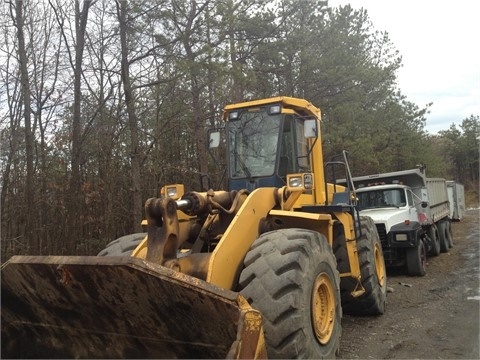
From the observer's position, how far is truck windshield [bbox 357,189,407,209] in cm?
1267

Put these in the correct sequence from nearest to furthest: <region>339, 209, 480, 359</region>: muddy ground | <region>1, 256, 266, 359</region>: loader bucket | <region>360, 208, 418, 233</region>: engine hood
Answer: <region>1, 256, 266, 359</region>: loader bucket → <region>339, 209, 480, 359</region>: muddy ground → <region>360, 208, 418, 233</region>: engine hood

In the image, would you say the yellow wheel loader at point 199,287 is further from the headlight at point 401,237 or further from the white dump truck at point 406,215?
the white dump truck at point 406,215

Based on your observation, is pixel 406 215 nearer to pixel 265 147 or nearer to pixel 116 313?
pixel 265 147

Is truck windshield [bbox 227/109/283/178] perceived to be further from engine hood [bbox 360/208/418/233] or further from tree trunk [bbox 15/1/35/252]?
tree trunk [bbox 15/1/35/252]

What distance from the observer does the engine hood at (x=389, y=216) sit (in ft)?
37.7

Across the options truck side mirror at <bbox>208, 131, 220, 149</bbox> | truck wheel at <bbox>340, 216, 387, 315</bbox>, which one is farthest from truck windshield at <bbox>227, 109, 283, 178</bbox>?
truck wheel at <bbox>340, 216, 387, 315</bbox>

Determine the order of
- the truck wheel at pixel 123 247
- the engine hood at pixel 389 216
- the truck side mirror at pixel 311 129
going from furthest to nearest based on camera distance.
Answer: the engine hood at pixel 389 216
the truck side mirror at pixel 311 129
the truck wheel at pixel 123 247

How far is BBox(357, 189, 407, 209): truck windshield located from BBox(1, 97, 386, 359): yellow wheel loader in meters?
7.23

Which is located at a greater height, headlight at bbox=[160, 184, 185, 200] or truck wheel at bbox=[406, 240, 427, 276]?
headlight at bbox=[160, 184, 185, 200]

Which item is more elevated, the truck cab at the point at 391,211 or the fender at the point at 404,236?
the truck cab at the point at 391,211

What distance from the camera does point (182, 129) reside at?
14328mm

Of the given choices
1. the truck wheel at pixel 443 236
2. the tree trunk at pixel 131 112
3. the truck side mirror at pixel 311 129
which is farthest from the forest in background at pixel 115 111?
the truck wheel at pixel 443 236

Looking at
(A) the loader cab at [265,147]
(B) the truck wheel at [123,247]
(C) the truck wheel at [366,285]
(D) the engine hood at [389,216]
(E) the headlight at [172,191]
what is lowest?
(C) the truck wheel at [366,285]

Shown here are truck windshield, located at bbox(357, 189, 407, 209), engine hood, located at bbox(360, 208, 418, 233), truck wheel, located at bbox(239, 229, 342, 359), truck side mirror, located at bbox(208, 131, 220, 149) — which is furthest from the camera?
truck windshield, located at bbox(357, 189, 407, 209)
